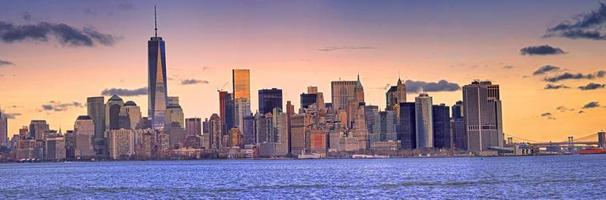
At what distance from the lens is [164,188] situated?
389 feet

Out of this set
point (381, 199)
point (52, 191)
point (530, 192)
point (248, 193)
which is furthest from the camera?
point (52, 191)

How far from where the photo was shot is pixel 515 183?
4478 inches

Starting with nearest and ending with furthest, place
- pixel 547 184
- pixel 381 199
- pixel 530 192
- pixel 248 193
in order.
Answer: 1. pixel 381 199
2. pixel 530 192
3. pixel 248 193
4. pixel 547 184

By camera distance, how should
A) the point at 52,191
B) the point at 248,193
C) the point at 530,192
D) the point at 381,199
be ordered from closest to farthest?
the point at 381,199 < the point at 530,192 < the point at 248,193 < the point at 52,191

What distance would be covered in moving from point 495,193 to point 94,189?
4645cm

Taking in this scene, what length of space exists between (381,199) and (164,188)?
1457 inches

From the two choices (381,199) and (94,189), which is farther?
(94,189)

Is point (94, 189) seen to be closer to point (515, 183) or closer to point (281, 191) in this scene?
point (281, 191)

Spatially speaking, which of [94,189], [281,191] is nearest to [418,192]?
[281,191]

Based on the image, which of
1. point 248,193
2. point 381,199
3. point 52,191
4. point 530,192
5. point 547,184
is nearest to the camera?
point 381,199

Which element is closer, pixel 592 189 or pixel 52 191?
pixel 592 189

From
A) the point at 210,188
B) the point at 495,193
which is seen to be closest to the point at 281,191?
the point at 210,188

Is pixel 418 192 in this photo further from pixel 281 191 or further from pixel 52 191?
pixel 52 191

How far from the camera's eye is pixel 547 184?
110312mm
